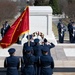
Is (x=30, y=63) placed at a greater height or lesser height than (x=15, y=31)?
lesser

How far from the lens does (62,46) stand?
60.3ft

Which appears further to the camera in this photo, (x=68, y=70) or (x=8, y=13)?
(x=8, y=13)

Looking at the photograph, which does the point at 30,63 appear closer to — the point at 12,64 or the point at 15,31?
the point at 12,64

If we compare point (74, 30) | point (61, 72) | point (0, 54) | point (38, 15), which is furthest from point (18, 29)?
point (74, 30)

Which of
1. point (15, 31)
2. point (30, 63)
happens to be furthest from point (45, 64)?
point (15, 31)

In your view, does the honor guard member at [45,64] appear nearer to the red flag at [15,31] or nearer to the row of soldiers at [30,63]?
the row of soldiers at [30,63]

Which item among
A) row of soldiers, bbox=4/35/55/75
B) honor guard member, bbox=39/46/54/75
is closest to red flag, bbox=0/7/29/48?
row of soldiers, bbox=4/35/55/75

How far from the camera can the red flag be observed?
414 inches

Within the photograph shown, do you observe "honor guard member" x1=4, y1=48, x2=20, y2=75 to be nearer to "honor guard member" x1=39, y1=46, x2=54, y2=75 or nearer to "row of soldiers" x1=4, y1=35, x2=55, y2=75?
"row of soldiers" x1=4, y1=35, x2=55, y2=75

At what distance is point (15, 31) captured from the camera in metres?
10.7

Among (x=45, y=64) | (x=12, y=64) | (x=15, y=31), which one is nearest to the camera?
(x=12, y=64)

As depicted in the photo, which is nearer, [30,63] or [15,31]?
[30,63]

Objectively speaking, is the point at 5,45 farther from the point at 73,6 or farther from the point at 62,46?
the point at 73,6

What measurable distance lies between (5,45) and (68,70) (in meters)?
3.01
